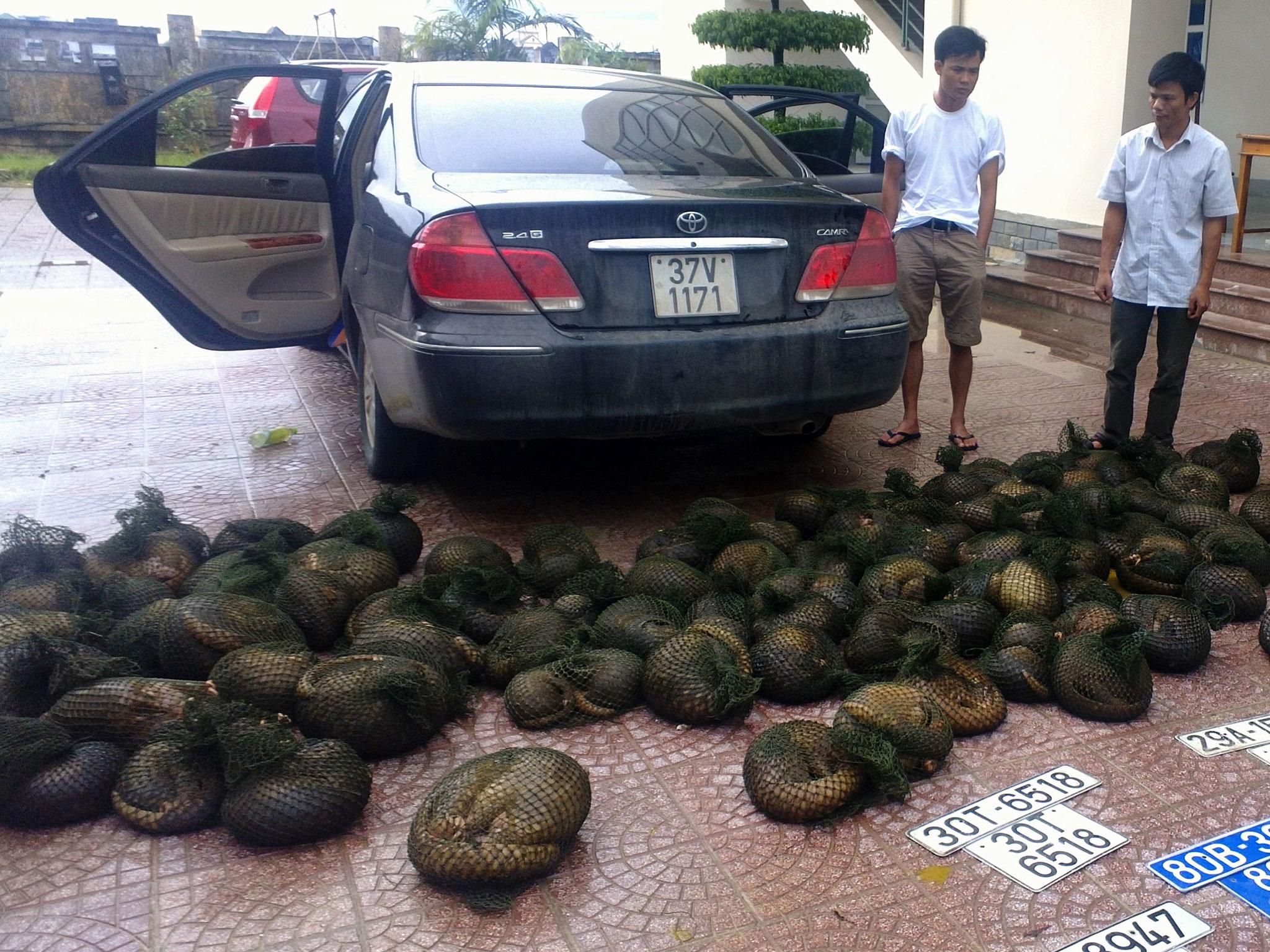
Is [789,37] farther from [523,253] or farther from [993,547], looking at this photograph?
[993,547]

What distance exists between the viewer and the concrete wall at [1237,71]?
34.8ft

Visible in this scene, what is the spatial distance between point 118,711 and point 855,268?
3.16 metres

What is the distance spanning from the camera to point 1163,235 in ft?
17.1

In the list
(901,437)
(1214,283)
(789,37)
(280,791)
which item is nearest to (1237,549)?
(901,437)

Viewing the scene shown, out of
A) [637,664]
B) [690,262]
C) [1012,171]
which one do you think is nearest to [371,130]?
[690,262]

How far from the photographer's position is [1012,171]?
11539 millimetres

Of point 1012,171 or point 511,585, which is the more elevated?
point 1012,171

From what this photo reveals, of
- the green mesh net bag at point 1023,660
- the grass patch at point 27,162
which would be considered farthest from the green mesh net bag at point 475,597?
the grass patch at point 27,162

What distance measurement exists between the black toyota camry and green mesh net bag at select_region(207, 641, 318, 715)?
4.38 ft

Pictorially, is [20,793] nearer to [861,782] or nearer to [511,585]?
[511,585]

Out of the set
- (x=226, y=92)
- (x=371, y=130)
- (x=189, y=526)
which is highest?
A: (x=226, y=92)

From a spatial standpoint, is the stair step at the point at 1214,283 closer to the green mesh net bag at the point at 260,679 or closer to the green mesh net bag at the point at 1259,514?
the green mesh net bag at the point at 1259,514

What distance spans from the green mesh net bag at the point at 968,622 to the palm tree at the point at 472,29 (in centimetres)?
2546

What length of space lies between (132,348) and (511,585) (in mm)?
5669
